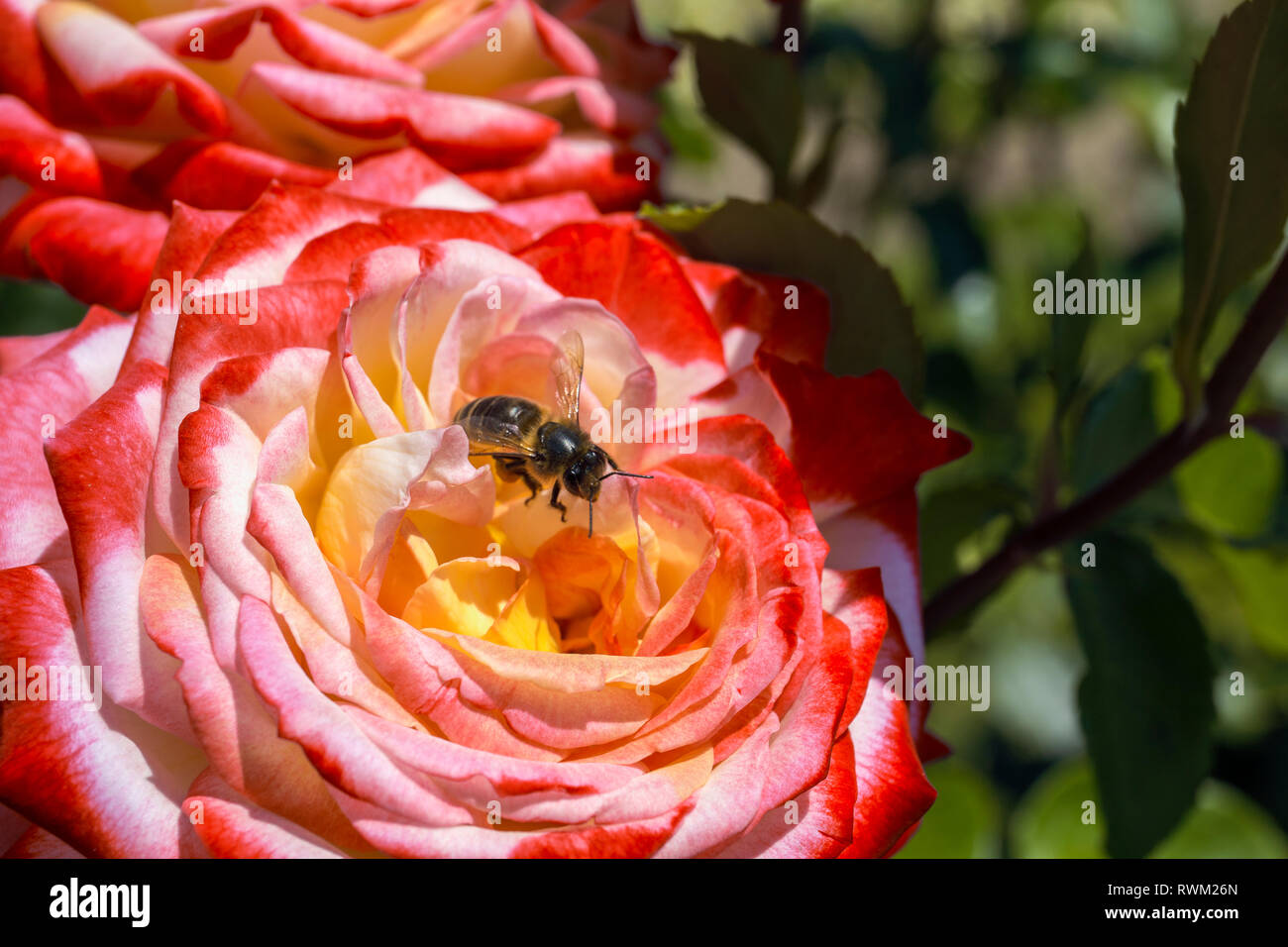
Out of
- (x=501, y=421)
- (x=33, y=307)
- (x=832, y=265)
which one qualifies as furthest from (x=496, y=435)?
(x=33, y=307)

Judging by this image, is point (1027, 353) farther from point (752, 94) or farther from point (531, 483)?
point (531, 483)

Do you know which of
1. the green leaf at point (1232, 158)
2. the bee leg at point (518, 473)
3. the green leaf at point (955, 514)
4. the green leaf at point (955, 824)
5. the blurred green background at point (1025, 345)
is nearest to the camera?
the green leaf at point (1232, 158)

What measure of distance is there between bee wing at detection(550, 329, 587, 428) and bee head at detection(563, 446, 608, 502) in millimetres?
27

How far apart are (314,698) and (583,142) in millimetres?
480

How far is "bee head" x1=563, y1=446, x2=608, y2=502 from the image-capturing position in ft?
2.48

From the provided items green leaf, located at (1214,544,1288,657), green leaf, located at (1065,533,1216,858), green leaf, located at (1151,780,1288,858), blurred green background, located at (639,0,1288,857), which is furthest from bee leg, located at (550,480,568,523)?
green leaf, located at (1151,780,1288,858)

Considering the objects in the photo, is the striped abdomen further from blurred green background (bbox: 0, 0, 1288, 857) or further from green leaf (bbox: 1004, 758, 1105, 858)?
green leaf (bbox: 1004, 758, 1105, 858)

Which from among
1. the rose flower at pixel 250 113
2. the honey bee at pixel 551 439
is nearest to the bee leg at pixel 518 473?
the honey bee at pixel 551 439

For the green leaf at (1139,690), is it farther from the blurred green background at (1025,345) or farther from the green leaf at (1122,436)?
the green leaf at (1122,436)

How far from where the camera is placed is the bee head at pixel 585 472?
29.7 inches

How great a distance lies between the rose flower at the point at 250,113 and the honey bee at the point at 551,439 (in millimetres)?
138

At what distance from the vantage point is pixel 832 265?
2.48 feet

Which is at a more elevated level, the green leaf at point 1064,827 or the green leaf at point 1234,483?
the green leaf at point 1234,483

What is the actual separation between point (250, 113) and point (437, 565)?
1.15 feet
